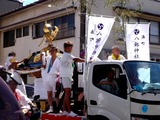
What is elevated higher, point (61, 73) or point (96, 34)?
point (96, 34)

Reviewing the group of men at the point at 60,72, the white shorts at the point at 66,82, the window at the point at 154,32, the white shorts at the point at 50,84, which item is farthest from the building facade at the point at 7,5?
the white shorts at the point at 66,82

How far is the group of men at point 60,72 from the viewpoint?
739cm

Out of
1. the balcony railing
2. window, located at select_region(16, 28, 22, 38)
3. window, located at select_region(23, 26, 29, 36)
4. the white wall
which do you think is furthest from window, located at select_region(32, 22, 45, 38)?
the balcony railing

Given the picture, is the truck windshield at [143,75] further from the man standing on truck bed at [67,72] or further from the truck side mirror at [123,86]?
the man standing on truck bed at [67,72]

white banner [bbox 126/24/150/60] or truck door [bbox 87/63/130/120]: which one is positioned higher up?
white banner [bbox 126/24/150/60]

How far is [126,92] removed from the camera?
6.45m

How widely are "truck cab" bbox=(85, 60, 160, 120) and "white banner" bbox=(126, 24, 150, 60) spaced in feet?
7.59

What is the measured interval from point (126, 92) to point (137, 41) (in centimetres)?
330

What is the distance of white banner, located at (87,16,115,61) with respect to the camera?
802 cm

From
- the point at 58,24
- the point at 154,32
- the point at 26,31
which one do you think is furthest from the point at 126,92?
the point at 26,31

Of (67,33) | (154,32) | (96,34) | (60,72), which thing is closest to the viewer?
(60,72)

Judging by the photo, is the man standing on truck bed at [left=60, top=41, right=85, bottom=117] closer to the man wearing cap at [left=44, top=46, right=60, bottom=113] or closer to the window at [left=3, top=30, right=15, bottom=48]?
the man wearing cap at [left=44, top=46, right=60, bottom=113]

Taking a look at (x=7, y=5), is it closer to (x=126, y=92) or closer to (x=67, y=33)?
(x=67, y=33)

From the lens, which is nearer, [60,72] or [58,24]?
[60,72]
